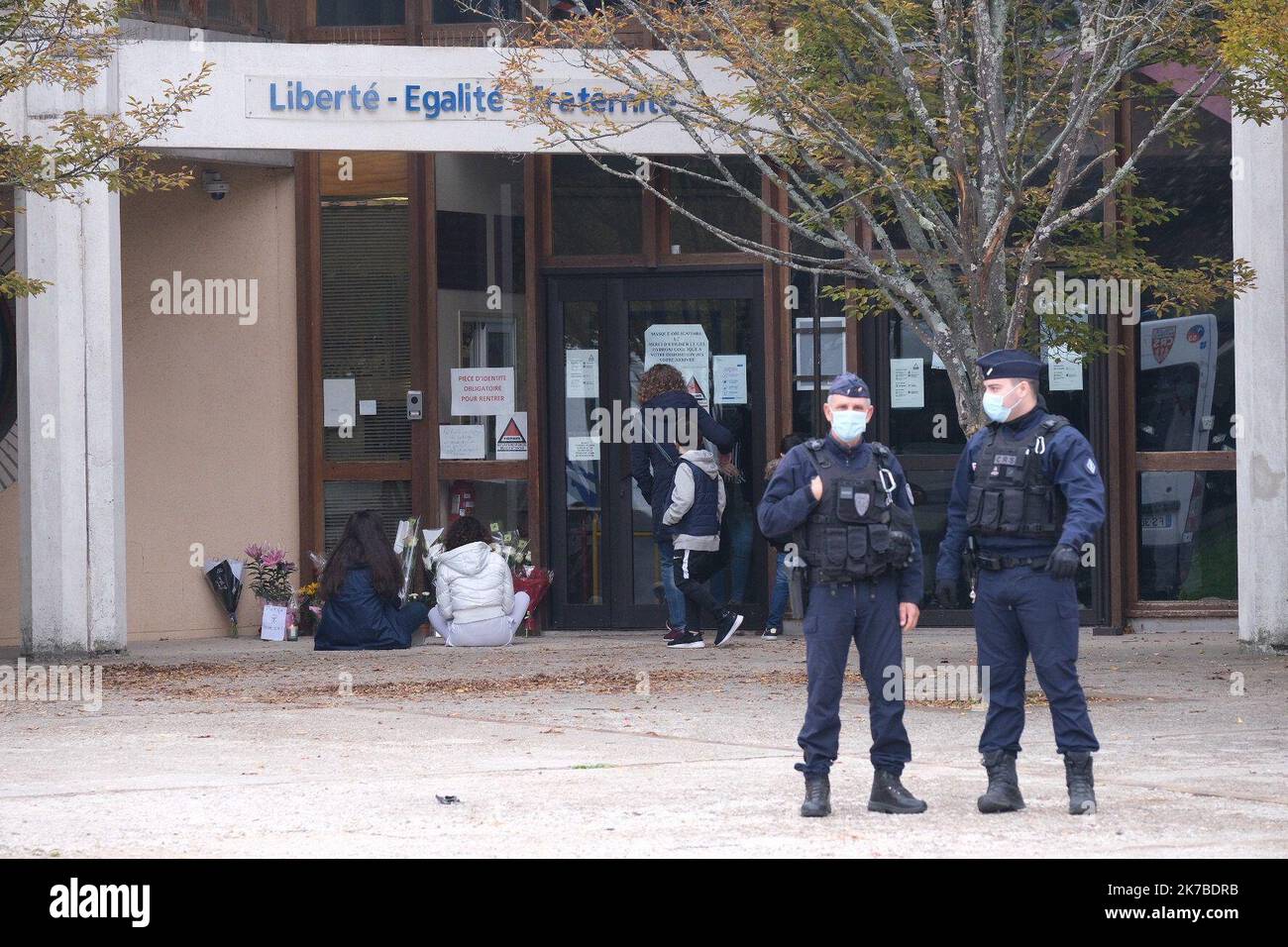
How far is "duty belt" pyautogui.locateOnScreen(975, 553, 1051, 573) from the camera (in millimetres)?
7287

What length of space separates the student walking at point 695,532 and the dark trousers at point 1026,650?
633cm

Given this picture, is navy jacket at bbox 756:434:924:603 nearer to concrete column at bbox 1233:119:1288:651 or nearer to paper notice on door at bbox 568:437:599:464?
concrete column at bbox 1233:119:1288:651

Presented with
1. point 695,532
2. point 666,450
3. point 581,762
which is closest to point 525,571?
point 666,450

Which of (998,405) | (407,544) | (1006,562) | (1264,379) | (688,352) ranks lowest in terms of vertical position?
(407,544)

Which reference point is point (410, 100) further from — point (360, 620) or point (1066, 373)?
point (1066, 373)

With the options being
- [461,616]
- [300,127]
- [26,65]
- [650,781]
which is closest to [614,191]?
[300,127]

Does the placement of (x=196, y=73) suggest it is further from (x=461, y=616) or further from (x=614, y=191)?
(x=461, y=616)

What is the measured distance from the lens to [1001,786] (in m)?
7.15

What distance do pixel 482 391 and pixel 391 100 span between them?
8.27 feet

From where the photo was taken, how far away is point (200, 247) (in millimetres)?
15422

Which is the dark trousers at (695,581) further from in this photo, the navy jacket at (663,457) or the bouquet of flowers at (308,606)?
the bouquet of flowers at (308,606)

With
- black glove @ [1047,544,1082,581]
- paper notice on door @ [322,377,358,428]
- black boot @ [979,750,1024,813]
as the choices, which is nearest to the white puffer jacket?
paper notice on door @ [322,377,358,428]

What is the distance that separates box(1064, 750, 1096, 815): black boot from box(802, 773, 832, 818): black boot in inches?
34.9

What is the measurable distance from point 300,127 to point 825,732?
27.0 feet
